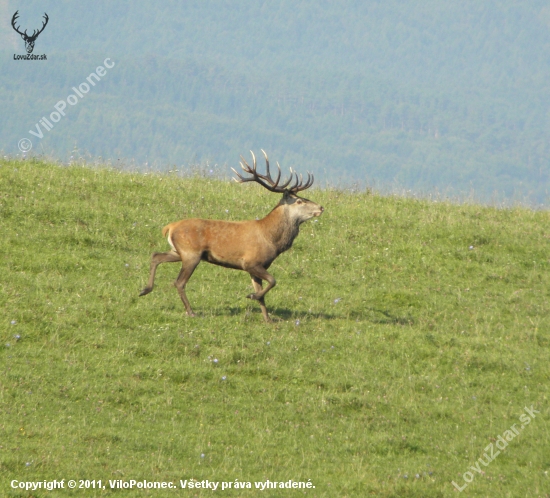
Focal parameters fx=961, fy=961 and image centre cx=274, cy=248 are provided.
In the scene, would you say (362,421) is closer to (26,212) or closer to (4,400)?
(4,400)

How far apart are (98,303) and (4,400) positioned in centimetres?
331

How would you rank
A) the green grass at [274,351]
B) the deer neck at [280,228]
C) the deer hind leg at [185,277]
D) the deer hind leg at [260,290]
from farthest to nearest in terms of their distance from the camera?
the deer neck at [280,228] < the deer hind leg at [260,290] < the deer hind leg at [185,277] < the green grass at [274,351]

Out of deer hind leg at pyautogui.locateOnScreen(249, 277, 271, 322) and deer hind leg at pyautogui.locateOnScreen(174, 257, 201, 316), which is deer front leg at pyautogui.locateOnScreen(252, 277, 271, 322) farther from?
deer hind leg at pyautogui.locateOnScreen(174, 257, 201, 316)

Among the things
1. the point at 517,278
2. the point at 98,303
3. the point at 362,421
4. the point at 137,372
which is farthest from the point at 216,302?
the point at 517,278

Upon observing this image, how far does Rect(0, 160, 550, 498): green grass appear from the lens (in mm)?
10750

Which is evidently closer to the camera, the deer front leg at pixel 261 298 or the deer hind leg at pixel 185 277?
the deer hind leg at pixel 185 277

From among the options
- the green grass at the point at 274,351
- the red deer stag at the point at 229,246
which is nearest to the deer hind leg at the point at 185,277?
the red deer stag at the point at 229,246

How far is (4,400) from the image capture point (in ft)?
37.2

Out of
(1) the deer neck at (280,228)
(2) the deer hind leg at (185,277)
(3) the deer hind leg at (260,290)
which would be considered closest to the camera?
(2) the deer hind leg at (185,277)

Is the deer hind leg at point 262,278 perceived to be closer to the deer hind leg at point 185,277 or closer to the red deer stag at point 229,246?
the red deer stag at point 229,246

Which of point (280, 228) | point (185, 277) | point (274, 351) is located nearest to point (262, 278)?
point (280, 228)

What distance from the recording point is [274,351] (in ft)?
44.1

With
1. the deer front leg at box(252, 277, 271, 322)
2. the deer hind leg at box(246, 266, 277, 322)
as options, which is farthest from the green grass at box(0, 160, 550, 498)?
the deer hind leg at box(246, 266, 277, 322)

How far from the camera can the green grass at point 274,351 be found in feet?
35.3
